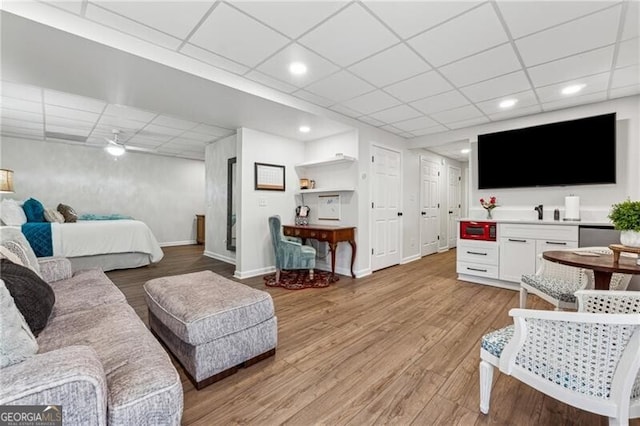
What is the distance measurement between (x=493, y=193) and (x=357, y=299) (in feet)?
9.52

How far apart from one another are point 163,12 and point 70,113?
3.35 metres

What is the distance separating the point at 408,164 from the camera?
17.5ft

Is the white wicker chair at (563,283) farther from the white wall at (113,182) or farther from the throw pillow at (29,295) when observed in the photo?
the white wall at (113,182)

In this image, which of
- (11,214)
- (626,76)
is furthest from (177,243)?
(626,76)

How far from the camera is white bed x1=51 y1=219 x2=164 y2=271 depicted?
4.14 metres

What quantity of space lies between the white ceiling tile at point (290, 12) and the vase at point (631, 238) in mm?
2501

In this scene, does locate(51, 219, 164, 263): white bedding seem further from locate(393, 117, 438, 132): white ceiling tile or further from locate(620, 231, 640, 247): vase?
locate(620, 231, 640, 247): vase

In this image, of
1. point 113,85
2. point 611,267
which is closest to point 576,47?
point 611,267

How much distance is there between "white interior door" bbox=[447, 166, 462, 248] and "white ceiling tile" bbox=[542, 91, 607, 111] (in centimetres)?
327

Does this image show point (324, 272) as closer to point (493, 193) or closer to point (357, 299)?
point (357, 299)

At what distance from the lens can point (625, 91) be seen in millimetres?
3080

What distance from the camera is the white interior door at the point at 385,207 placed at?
4520 mm

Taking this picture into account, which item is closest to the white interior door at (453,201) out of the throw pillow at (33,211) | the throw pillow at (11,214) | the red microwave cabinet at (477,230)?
the red microwave cabinet at (477,230)

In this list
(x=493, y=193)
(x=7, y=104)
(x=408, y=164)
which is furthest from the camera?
(x=408, y=164)
